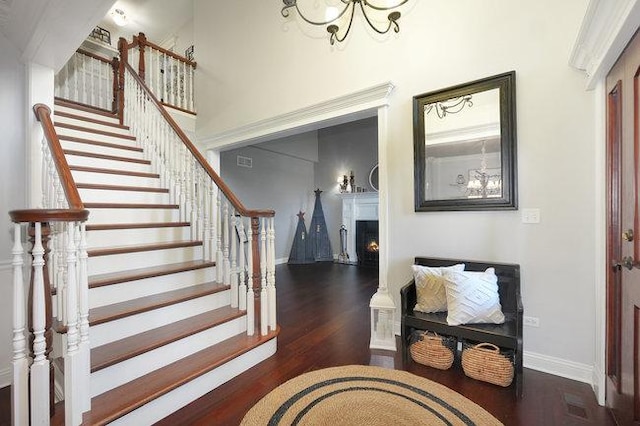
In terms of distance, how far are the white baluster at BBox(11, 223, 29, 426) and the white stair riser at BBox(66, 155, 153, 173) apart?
2.18m

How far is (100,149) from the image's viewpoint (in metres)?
3.30

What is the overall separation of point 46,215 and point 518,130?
2.87 meters

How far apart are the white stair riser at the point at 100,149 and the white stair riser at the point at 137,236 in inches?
50.6

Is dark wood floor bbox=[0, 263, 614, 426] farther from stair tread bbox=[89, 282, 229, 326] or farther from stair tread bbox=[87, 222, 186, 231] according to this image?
stair tread bbox=[87, 222, 186, 231]

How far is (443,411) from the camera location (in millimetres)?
1648

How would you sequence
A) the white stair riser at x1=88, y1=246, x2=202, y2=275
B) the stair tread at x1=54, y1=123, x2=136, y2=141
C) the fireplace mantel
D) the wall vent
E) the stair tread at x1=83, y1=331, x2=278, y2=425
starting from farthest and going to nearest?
the fireplace mantel < the wall vent < the stair tread at x1=54, y1=123, x2=136, y2=141 < the white stair riser at x1=88, y1=246, x2=202, y2=275 < the stair tread at x1=83, y1=331, x2=278, y2=425

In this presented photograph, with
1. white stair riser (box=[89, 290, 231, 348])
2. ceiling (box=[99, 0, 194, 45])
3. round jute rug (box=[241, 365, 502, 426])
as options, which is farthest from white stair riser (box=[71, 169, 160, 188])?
ceiling (box=[99, 0, 194, 45])

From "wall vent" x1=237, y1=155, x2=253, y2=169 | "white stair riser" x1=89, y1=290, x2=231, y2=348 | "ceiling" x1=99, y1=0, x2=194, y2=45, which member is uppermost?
"ceiling" x1=99, y1=0, x2=194, y2=45

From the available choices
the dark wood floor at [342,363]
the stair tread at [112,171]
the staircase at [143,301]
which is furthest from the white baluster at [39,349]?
the stair tread at [112,171]

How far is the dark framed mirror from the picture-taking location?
2.16 meters

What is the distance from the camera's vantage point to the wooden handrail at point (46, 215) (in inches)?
47.9

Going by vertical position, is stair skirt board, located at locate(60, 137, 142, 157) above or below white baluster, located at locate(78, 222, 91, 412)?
above

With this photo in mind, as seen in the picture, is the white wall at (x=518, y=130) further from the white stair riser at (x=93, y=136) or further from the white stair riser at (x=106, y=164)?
the white stair riser at (x=93, y=136)

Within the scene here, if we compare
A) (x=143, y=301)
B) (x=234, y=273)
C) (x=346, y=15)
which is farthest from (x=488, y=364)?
(x=346, y=15)
